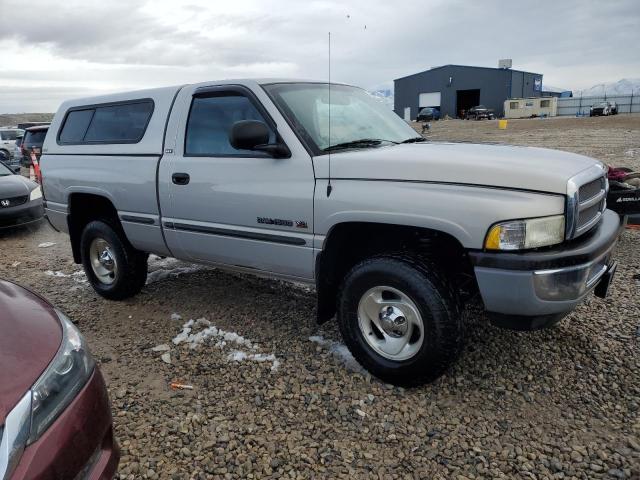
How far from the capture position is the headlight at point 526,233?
2564 millimetres

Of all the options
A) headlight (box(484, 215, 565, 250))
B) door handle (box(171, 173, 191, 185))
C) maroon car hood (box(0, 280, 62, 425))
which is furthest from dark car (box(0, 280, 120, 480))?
headlight (box(484, 215, 565, 250))

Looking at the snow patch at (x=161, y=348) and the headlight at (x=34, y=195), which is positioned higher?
the headlight at (x=34, y=195)

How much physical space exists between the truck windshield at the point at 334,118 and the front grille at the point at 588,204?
134 cm

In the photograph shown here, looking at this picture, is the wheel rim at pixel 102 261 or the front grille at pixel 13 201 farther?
the front grille at pixel 13 201

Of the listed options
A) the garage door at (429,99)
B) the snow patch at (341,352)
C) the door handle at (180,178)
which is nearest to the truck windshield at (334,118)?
the door handle at (180,178)

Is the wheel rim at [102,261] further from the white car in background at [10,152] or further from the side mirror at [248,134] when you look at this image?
the white car in background at [10,152]

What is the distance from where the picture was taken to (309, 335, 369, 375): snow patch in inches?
133

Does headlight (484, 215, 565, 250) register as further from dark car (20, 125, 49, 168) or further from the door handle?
dark car (20, 125, 49, 168)

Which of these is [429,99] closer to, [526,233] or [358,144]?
[358,144]

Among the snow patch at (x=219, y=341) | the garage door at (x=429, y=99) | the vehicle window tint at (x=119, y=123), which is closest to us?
the snow patch at (x=219, y=341)

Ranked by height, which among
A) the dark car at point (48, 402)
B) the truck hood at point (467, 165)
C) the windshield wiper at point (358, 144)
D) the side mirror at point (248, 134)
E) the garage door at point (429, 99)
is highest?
the garage door at point (429, 99)

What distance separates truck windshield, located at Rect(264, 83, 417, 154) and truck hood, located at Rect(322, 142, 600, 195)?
0.20 m

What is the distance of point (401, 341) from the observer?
10.2 feet

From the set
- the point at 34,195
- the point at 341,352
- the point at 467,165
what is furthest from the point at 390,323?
the point at 34,195
